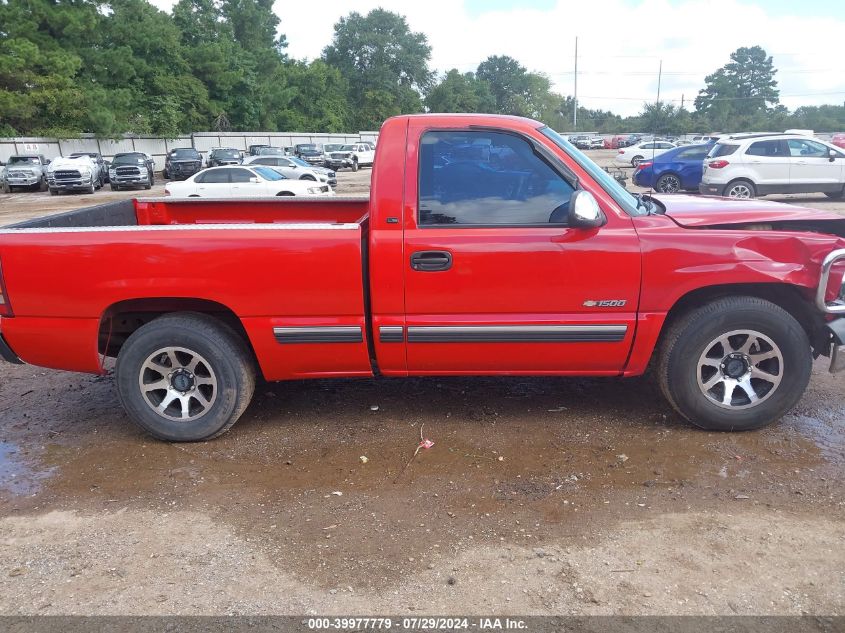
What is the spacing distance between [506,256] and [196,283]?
6.00 ft

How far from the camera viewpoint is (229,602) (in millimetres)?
2701

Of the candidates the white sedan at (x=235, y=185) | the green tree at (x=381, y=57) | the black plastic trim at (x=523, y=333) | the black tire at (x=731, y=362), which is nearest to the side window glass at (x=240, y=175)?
the white sedan at (x=235, y=185)

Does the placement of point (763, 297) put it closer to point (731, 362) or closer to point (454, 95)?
point (731, 362)

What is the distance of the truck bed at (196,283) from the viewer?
382cm

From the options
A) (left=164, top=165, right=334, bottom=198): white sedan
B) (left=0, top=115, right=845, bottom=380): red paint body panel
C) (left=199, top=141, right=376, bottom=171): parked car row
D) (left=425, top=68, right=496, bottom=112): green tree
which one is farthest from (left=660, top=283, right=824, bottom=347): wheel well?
(left=425, top=68, right=496, bottom=112): green tree

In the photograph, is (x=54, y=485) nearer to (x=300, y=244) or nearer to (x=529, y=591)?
(x=300, y=244)

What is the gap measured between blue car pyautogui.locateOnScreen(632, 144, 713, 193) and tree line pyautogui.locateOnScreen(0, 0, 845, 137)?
4.49ft

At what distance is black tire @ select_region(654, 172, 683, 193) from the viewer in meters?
18.8

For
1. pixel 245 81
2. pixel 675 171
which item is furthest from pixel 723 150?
pixel 245 81

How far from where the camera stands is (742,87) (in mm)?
100812

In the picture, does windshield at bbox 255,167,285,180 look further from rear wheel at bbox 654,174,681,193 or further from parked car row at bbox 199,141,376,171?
parked car row at bbox 199,141,376,171

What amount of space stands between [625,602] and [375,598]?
1.01 meters

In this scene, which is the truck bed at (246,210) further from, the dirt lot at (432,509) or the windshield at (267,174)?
the windshield at (267,174)

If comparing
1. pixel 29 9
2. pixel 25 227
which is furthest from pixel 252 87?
pixel 25 227
